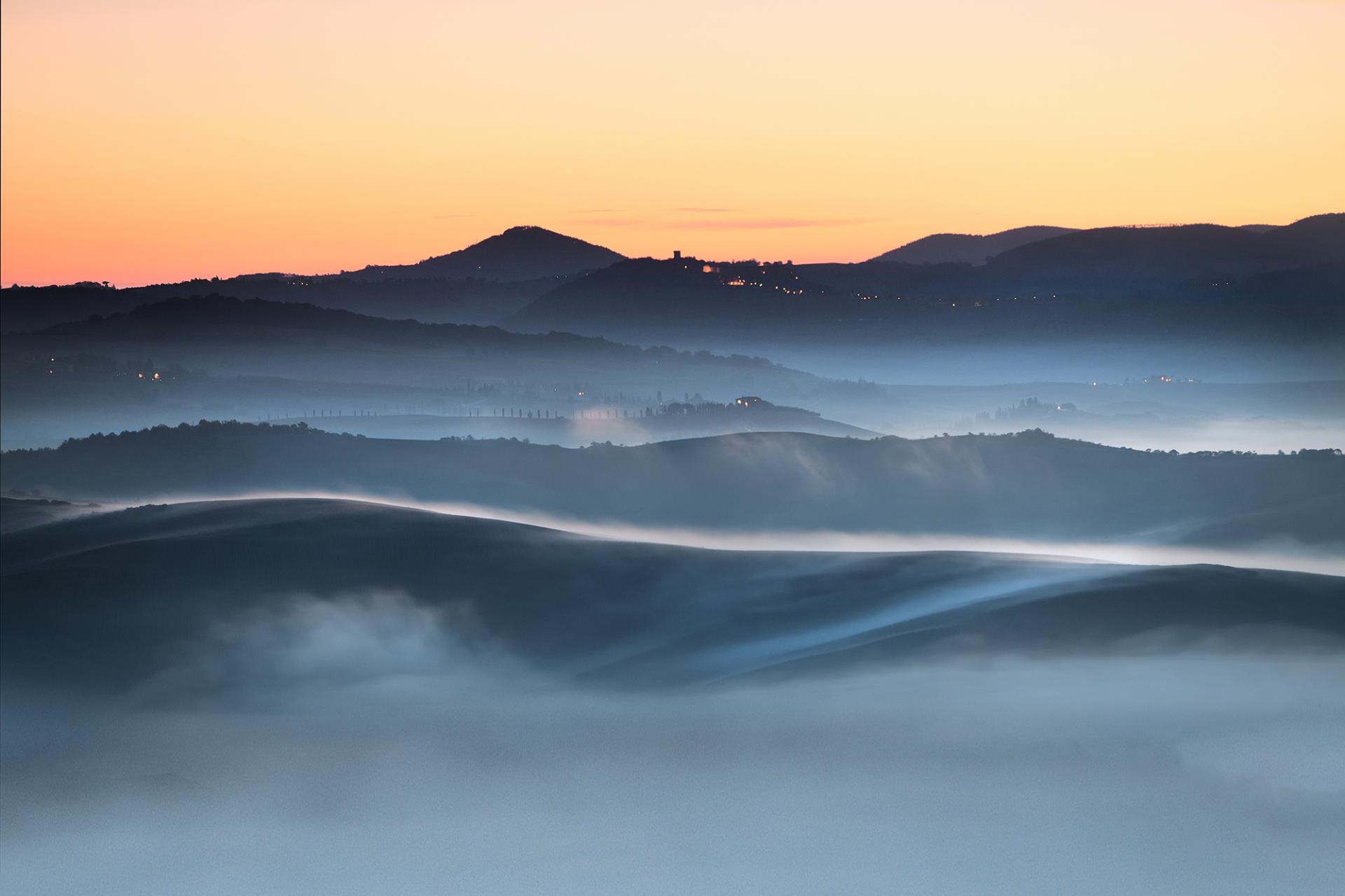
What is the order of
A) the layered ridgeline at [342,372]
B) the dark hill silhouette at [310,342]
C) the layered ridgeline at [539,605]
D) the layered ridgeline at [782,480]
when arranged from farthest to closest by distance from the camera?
the dark hill silhouette at [310,342] < the layered ridgeline at [342,372] < the layered ridgeline at [782,480] < the layered ridgeline at [539,605]

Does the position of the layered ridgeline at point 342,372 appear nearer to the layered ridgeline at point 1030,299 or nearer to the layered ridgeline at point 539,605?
the layered ridgeline at point 1030,299

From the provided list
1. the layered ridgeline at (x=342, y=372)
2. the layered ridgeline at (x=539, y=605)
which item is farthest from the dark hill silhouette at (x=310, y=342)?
the layered ridgeline at (x=539, y=605)

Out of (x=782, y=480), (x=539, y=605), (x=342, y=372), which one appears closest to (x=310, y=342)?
(x=342, y=372)

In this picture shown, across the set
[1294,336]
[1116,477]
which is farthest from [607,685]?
[1294,336]

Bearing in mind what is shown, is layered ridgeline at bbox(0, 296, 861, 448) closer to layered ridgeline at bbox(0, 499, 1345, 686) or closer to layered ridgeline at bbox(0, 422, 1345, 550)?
layered ridgeline at bbox(0, 422, 1345, 550)

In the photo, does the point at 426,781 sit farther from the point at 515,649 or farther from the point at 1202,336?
the point at 1202,336

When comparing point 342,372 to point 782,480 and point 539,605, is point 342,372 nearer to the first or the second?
point 782,480
